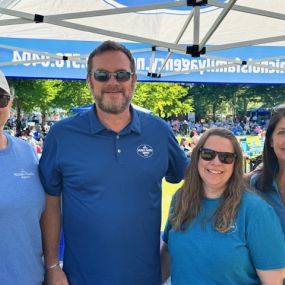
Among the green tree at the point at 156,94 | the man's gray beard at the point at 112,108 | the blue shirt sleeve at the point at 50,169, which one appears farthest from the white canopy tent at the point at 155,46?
the green tree at the point at 156,94

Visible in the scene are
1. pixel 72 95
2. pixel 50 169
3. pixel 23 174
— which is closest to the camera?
pixel 23 174

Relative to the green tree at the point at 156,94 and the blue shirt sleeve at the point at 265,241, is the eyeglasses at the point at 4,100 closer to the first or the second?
the blue shirt sleeve at the point at 265,241

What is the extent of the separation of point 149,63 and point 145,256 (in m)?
3.91

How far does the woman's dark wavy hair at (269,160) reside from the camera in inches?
88.5

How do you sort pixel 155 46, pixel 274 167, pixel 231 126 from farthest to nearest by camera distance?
pixel 231 126
pixel 155 46
pixel 274 167

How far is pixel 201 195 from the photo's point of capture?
81.5 inches

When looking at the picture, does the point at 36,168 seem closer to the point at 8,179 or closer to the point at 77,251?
the point at 8,179

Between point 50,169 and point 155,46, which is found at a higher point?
point 155,46

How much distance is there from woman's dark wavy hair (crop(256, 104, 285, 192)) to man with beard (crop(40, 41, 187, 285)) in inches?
21.0

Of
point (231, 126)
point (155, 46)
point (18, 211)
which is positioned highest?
point (155, 46)

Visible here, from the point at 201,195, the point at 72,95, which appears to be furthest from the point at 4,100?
the point at 72,95

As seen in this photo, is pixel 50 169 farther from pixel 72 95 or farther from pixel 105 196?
pixel 72 95

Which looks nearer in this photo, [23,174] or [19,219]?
[19,219]

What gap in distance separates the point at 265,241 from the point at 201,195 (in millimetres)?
388
